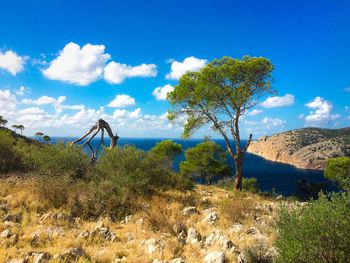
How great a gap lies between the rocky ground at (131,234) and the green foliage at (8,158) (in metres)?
3.04

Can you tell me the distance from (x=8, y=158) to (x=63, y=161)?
11.9ft

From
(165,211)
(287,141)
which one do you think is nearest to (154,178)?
(165,211)

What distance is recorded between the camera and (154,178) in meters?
9.09

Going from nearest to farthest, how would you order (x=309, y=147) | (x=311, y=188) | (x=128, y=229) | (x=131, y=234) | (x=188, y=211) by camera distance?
(x=131, y=234), (x=128, y=229), (x=188, y=211), (x=311, y=188), (x=309, y=147)

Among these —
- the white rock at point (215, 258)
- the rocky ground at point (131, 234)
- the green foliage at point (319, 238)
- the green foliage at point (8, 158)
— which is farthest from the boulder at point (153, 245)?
the green foliage at point (8, 158)

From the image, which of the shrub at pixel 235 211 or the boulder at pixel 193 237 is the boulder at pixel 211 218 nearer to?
the shrub at pixel 235 211

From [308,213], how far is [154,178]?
23.0 feet

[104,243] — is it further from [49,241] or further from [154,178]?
[154,178]

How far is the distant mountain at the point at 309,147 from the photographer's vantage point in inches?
2419

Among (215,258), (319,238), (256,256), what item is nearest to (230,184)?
(256,256)

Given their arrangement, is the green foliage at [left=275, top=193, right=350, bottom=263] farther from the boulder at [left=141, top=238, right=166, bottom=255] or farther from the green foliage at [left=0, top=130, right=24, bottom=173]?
the green foliage at [left=0, top=130, right=24, bottom=173]

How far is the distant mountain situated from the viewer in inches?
2419

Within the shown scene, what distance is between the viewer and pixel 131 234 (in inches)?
180

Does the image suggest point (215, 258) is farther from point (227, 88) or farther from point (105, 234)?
point (227, 88)
